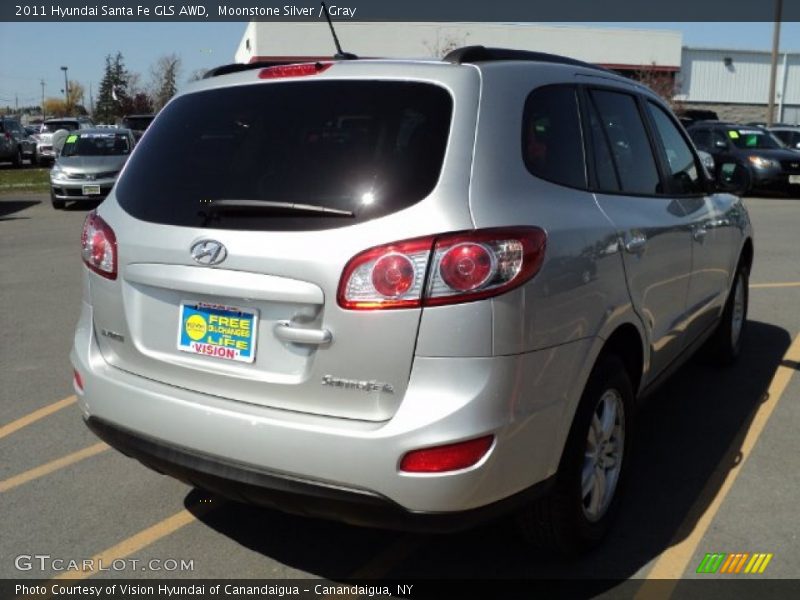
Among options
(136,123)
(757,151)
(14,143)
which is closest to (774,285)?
(757,151)

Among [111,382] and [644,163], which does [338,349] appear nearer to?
[111,382]

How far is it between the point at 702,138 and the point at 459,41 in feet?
89.9

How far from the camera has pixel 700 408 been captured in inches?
191

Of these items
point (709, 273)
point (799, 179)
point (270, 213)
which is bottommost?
point (799, 179)

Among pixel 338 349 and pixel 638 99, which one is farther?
pixel 638 99

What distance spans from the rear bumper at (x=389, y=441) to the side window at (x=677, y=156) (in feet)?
5.90

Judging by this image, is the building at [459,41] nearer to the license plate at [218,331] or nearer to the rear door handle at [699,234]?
the rear door handle at [699,234]

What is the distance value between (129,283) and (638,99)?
2.59 meters

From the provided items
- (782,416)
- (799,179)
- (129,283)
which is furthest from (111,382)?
(799,179)

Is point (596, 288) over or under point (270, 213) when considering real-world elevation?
under

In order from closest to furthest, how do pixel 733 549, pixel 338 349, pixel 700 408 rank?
pixel 338 349 < pixel 733 549 < pixel 700 408

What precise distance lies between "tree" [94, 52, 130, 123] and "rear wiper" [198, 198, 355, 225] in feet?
205

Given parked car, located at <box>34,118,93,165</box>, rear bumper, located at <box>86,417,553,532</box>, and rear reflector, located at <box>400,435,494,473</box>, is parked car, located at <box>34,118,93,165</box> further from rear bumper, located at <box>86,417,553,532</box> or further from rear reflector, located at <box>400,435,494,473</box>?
rear reflector, located at <box>400,435,494,473</box>

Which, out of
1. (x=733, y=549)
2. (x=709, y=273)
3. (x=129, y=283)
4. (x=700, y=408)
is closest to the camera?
(x=129, y=283)
